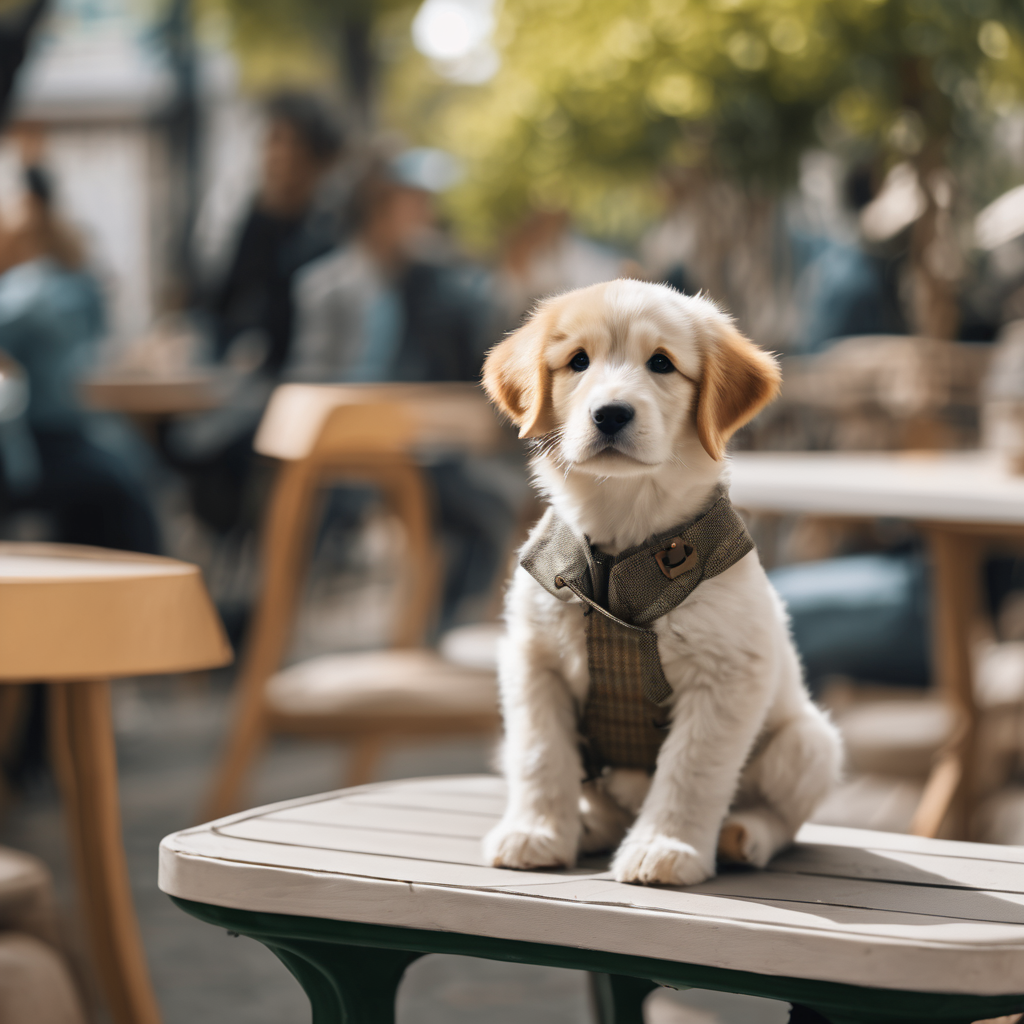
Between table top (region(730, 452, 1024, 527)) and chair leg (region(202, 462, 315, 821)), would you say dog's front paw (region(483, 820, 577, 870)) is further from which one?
chair leg (region(202, 462, 315, 821))

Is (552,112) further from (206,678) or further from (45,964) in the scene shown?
(45,964)

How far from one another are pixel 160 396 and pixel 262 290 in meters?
0.70

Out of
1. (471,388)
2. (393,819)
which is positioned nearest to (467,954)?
(393,819)

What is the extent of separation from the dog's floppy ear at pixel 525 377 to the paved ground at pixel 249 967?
1587mm

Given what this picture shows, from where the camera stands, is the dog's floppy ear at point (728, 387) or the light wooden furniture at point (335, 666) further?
the light wooden furniture at point (335, 666)

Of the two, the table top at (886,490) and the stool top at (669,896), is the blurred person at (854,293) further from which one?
the stool top at (669,896)

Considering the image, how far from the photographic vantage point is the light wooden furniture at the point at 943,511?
2406 millimetres

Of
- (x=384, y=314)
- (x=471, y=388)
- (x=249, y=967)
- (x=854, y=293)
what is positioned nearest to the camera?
(x=249, y=967)

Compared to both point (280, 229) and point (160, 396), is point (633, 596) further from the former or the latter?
point (160, 396)

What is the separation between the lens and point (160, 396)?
5.95 meters

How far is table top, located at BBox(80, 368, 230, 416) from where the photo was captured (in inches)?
232

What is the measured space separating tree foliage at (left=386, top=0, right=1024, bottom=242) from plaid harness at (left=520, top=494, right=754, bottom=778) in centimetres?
250

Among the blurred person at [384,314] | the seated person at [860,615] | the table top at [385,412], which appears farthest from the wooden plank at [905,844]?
the blurred person at [384,314]

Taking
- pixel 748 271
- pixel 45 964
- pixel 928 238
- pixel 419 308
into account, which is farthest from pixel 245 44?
pixel 45 964
